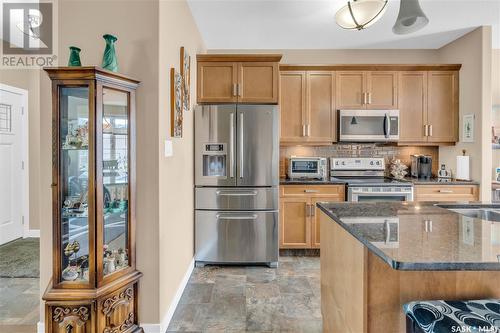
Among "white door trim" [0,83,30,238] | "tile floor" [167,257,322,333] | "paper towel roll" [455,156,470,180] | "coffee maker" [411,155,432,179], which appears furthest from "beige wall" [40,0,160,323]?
"paper towel roll" [455,156,470,180]

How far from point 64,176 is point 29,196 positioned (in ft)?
10.7

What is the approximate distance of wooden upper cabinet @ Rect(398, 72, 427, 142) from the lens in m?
3.85

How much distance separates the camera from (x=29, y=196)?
425cm

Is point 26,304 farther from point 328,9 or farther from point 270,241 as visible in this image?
point 328,9

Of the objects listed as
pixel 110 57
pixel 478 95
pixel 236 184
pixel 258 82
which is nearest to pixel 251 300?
pixel 236 184

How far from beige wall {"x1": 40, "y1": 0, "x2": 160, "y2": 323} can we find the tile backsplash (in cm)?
244

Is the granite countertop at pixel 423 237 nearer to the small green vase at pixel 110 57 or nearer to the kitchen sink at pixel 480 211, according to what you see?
the kitchen sink at pixel 480 211

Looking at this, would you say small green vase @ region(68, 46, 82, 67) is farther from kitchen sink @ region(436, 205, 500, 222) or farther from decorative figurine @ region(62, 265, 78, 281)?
kitchen sink @ region(436, 205, 500, 222)

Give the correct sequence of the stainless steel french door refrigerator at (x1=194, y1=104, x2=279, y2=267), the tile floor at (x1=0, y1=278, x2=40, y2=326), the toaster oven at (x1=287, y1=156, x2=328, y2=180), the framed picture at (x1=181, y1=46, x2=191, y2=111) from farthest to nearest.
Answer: the toaster oven at (x1=287, y1=156, x2=328, y2=180) < the stainless steel french door refrigerator at (x1=194, y1=104, x2=279, y2=267) < the framed picture at (x1=181, y1=46, x2=191, y2=111) < the tile floor at (x1=0, y1=278, x2=40, y2=326)

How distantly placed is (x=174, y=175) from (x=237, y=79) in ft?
5.37

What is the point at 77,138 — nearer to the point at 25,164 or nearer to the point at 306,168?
the point at 306,168

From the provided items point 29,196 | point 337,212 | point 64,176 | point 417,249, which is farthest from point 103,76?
point 29,196

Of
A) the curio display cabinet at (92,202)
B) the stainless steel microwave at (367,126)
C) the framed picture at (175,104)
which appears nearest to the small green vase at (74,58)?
the curio display cabinet at (92,202)

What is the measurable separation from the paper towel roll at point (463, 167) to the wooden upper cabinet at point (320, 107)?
1546 mm
